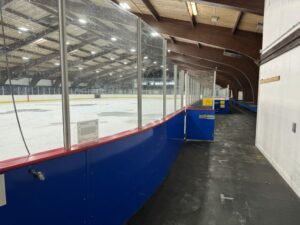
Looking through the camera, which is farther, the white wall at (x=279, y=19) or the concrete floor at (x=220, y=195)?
the white wall at (x=279, y=19)

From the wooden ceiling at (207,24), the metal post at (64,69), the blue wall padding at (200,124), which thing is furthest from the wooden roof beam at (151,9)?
the metal post at (64,69)

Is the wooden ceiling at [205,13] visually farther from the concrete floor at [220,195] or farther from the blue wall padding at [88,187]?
the blue wall padding at [88,187]

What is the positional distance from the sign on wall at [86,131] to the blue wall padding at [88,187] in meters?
0.11

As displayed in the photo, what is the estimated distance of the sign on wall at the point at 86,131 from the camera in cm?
168

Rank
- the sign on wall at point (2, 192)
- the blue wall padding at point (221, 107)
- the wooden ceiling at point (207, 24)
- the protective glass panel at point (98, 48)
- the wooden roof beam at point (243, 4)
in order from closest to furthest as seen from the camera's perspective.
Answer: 1. the sign on wall at point (2, 192)
2. the protective glass panel at point (98, 48)
3. the wooden roof beam at point (243, 4)
4. the wooden ceiling at point (207, 24)
5. the blue wall padding at point (221, 107)

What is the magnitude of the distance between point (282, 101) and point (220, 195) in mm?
1945

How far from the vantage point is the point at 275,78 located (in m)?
4.03

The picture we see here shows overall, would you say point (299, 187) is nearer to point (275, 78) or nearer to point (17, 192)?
point (275, 78)

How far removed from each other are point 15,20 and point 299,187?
358 centimetres

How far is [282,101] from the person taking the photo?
11.8 ft

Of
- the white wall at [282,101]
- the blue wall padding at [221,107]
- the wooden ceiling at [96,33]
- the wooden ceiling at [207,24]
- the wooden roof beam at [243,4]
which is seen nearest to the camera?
the wooden ceiling at [96,33]

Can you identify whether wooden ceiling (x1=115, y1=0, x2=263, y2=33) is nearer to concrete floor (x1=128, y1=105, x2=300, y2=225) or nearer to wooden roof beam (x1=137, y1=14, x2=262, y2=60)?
wooden roof beam (x1=137, y1=14, x2=262, y2=60)

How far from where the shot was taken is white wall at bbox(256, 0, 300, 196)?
3.02 m

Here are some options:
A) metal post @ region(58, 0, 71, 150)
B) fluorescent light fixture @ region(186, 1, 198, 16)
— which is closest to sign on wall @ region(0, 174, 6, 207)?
metal post @ region(58, 0, 71, 150)
